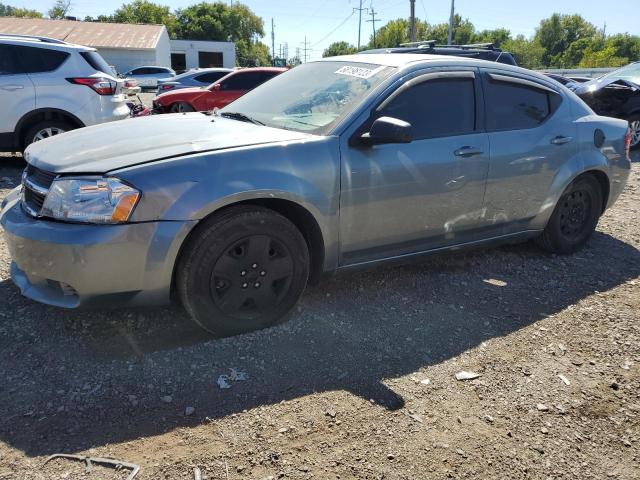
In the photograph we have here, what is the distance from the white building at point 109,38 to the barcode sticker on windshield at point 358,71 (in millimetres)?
37722

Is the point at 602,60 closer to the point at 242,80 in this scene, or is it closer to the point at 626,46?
the point at 626,46

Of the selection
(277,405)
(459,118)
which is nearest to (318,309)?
(277,405)

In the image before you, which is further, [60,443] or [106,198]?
[106,198]

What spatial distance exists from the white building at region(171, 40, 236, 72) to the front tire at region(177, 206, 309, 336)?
52.8m

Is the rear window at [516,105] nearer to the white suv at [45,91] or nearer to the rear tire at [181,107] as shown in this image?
the white suv at [45,91]

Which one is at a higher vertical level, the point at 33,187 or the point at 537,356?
the point at 33,187

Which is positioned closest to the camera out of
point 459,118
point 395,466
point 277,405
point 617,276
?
point 395,466

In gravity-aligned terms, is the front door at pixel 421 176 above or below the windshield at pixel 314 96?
below

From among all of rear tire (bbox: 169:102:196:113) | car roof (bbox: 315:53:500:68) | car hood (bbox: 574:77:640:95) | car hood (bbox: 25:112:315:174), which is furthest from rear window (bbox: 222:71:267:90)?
car hood (bbox: 25:112:315:174)

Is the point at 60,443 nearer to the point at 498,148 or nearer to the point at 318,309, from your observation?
the point at 318,309

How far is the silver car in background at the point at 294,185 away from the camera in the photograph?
9.27ft

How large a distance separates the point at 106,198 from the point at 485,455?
86.4 inches

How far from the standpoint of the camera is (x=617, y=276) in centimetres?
452

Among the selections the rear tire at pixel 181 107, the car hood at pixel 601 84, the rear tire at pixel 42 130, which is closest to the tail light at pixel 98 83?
the rear tire at pixel 42 130
